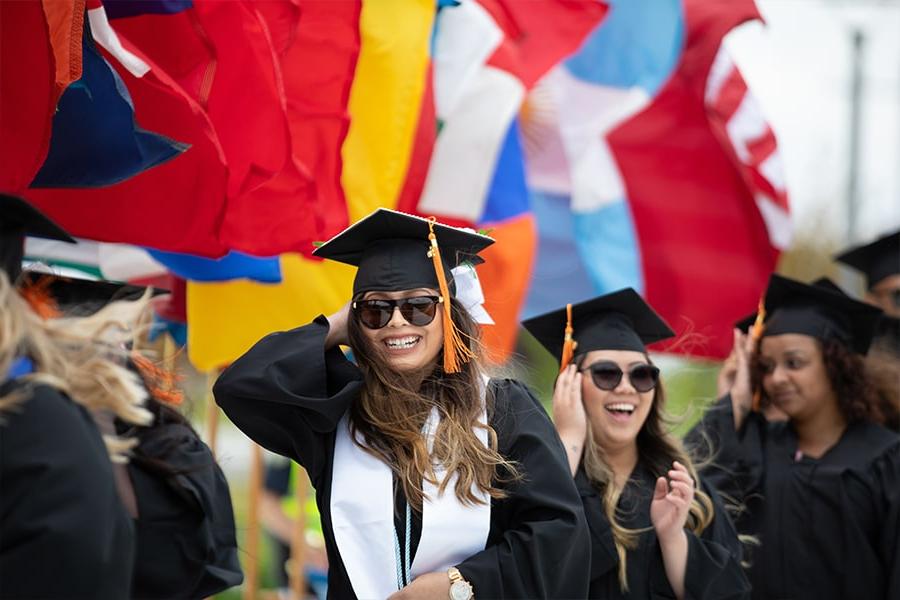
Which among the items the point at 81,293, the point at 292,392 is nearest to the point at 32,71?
the point at 81,293

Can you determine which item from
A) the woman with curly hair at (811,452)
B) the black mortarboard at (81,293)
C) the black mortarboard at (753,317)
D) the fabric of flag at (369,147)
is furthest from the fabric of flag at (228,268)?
the black mortarboard at (753,317)

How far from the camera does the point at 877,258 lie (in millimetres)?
6688

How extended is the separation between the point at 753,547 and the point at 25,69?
3478mm

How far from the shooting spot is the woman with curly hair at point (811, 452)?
16.3ft

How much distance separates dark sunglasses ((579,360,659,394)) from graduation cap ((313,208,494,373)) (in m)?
0.82

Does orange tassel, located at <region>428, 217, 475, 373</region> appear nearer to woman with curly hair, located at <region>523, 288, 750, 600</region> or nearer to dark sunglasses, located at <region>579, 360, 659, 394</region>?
woman with curly hair, located at <region>523, 288, 750, 600</region>

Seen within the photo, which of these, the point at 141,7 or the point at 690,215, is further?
the point at 690,215

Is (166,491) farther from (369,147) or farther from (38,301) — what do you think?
(369,147)

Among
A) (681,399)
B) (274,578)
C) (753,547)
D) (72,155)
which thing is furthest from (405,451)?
(681,399)

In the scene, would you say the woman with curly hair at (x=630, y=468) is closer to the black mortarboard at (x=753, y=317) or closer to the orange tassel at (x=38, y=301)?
the black mortarboard at (x=753, y=317)

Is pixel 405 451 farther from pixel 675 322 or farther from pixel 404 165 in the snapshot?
pixel 675 322

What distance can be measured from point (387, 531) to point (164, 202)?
5.58ft

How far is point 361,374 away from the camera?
355cm

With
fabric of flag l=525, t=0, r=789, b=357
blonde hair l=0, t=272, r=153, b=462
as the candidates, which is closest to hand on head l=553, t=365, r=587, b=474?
blonde hair l=0, t=272, r=153, b=462
